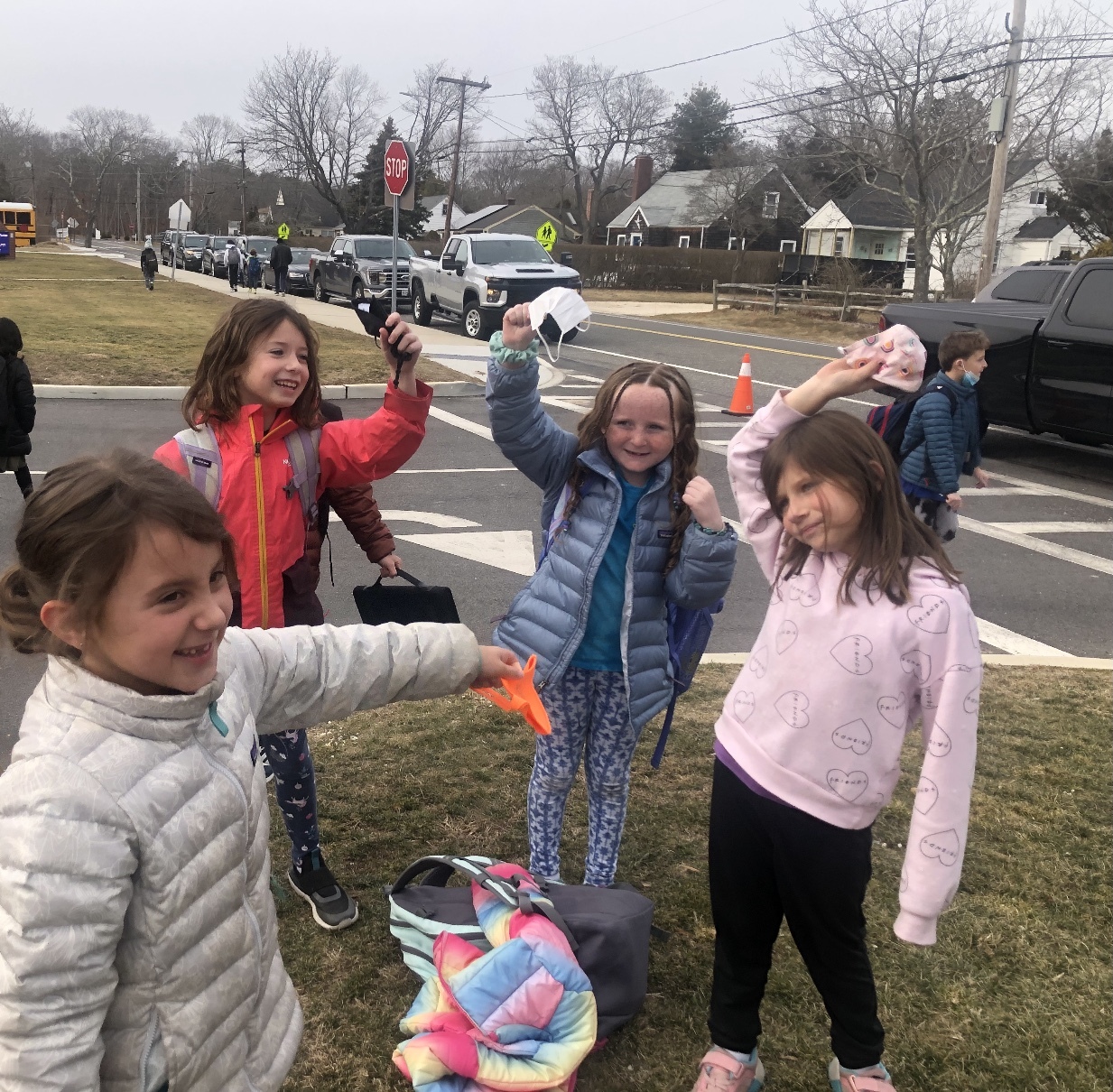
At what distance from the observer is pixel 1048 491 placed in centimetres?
962

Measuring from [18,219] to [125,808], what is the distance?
76.0 m

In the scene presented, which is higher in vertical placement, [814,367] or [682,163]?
[682,163]

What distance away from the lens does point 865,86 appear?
2905cm

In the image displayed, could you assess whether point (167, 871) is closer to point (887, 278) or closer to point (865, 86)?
point (865, 86)

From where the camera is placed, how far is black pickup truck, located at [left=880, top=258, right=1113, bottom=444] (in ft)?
31.8

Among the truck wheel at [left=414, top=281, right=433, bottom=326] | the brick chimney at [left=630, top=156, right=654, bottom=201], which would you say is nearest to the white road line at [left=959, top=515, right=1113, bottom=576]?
the truck wheel at [left=414, top=281, right=433, bottom=326]

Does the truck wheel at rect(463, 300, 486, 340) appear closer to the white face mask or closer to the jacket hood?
the white face mask

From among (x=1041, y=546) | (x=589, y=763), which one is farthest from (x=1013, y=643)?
(x=589, y=763)

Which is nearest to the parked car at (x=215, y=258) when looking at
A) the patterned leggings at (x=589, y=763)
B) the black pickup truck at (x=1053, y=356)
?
the black pickup truck at (x=1053, y=356)

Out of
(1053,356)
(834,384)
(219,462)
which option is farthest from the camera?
(1053,356)

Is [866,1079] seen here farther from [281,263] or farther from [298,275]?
[298,275]

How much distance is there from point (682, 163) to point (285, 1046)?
80.1m

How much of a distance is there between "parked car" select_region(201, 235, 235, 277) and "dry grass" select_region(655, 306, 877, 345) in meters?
20.0

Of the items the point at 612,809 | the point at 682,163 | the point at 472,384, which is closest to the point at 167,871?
the point at 612,809
